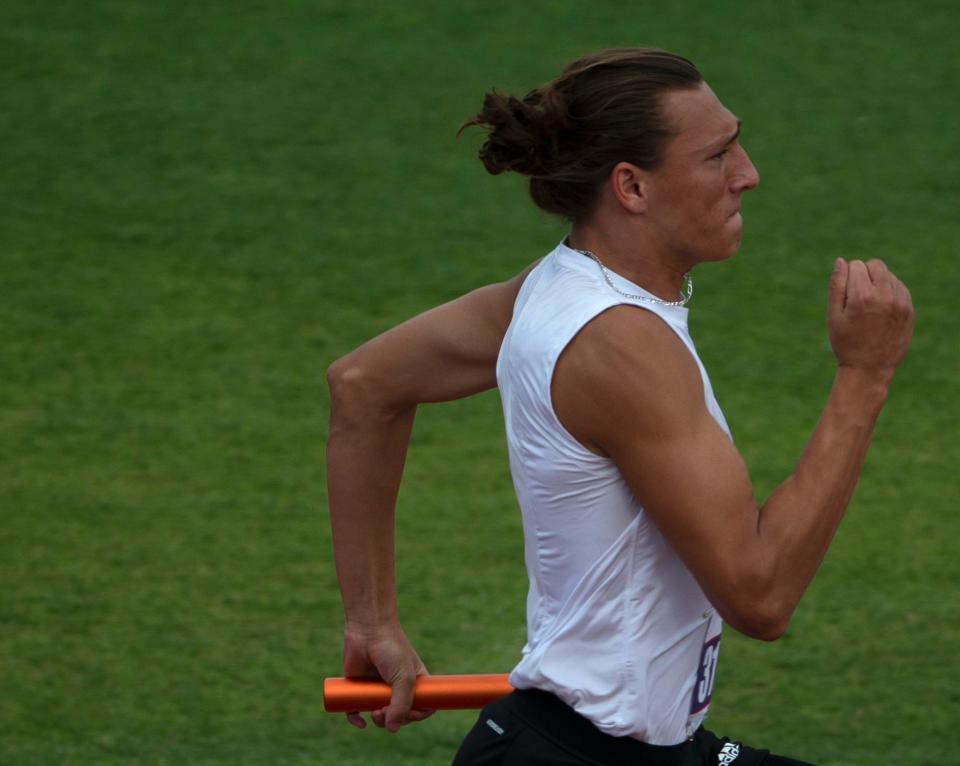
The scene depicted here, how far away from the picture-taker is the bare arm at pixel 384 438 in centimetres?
238

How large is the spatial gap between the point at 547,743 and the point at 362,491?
1.88 ft

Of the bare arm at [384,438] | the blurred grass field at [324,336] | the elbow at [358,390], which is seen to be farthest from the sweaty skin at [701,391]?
the blurred grass field at [324,336]

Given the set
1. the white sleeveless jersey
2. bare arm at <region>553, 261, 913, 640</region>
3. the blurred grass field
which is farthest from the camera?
the blurred grass field

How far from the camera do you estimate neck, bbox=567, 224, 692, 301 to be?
203 cm

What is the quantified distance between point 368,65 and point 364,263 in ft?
6.30

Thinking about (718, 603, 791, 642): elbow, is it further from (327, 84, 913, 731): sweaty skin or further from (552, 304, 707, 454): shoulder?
(552, 304, 707, 454): shoulder

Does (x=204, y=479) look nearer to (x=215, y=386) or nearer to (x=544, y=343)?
(x=215, y=386)

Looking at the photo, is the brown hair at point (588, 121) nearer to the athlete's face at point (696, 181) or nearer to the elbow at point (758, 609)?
the athlete's face at point (696, 181)

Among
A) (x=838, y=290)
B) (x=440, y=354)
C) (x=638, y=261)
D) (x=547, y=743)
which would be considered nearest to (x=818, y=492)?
(x=838, y=290)

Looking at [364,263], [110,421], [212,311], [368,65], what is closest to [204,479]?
[110,421]

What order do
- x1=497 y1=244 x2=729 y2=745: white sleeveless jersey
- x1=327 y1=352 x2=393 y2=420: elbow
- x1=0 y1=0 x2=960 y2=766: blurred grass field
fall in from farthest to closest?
x1=0 y1=0 x2=960 y2=766: blurred grass field, x1=327 y1=352 x2=393 y2=420: elbow, x1=497 y1=244 x2=729 y2=745: white sleeveless jersey

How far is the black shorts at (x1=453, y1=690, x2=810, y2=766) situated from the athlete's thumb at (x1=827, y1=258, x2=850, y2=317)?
0.59 m

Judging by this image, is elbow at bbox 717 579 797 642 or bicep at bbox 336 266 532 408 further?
bicep at bbox 336 266 532 408

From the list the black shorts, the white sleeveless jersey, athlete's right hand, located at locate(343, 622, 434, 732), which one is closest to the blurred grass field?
athlete's right hand, located at locate(343, 622, 434, 732)
